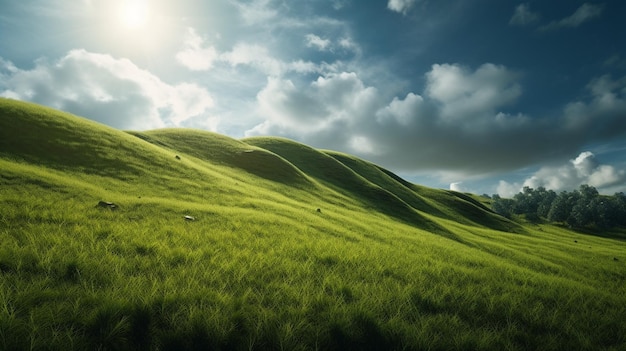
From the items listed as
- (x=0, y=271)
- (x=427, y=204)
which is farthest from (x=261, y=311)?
(x=427, y=204)

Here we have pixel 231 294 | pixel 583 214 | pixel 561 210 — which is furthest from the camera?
pixel 561 210

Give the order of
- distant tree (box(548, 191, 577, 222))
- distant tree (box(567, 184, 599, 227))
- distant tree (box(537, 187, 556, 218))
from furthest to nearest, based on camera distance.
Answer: distant tree (box(537, 187, 556, 218)) → distant tree (box(548, 191, 577, 222)) → distant tree (box(567, 184, 599, 227))

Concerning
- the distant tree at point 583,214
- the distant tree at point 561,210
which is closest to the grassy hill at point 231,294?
the distant tree at point 583,214

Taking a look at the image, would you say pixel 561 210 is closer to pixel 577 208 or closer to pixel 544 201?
pixel 577 208

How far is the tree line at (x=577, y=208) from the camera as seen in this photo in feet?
364

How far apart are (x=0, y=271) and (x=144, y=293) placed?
2.91m

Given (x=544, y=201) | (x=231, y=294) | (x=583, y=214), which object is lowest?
(x=231, y=294)

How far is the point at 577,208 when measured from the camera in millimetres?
112062

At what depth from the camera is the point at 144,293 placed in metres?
5.06

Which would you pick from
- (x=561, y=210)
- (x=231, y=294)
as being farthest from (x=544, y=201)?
(x=231, y=294)

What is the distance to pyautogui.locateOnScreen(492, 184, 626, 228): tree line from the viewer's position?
364 ft

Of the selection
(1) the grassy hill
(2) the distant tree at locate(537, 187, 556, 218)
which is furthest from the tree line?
(1) the grassy hill

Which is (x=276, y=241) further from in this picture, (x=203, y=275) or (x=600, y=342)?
(x=600, y=342)

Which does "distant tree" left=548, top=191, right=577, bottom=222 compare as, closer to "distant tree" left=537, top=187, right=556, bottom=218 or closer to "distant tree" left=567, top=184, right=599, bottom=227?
"distant tree" left=567, top=184, right=599, bottom=227
